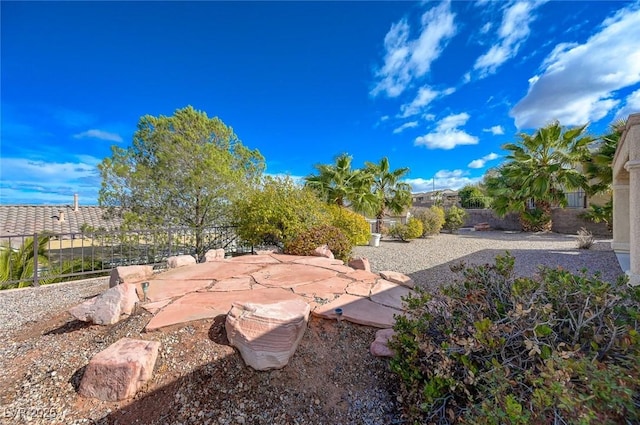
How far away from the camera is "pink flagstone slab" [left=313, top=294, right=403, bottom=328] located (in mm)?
2676

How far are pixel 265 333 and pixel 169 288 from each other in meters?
1.93

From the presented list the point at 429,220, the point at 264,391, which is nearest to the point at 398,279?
the point at 264,391

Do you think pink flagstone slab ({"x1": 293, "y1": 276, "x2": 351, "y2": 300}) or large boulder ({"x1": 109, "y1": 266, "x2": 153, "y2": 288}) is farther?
large boulder ({"x1": 109, "y1": 266, "x2": 153, "y2": 288})

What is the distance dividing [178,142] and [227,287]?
265 inches

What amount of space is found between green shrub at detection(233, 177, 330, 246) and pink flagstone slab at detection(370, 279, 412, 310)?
2908 millimetres

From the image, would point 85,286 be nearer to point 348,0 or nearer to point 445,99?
point 348,0

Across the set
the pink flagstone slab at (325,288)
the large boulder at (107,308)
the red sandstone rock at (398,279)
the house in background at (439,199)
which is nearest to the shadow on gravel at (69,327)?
the large boulder at (107,308)

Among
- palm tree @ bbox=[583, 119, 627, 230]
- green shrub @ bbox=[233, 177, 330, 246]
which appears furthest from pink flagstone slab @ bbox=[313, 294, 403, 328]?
palm tree @ bbox=[583, 119, 627, 230]

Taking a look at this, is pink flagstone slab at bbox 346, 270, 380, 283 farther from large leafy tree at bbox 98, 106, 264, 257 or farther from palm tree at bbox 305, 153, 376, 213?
palm tree at bbox 305, 153, 376, 213

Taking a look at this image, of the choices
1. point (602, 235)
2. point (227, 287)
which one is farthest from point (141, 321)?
point (602, 235)

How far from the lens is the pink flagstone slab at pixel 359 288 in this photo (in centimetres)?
332

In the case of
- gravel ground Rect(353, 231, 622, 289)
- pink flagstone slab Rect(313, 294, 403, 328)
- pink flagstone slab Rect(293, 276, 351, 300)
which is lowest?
gravel ground Rect(353, 231, 622, 289)

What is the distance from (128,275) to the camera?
3.90 meters

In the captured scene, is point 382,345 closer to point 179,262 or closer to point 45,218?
point 179,262
